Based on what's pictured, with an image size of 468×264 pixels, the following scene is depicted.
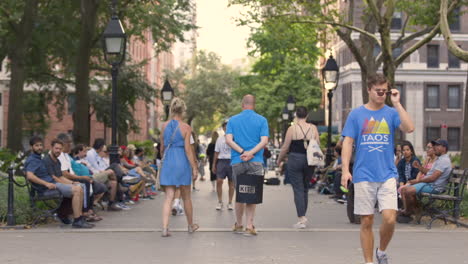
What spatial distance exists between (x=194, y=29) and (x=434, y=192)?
19.5m

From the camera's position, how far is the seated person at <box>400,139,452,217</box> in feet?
41.3

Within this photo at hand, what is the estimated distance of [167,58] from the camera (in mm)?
129125

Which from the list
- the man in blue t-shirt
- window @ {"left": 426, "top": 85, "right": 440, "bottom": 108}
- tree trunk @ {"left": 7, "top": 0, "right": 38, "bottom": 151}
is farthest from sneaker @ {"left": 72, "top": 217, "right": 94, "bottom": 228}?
window @ {"left": 426, "top": 85, "right": 440, "bottom": 108}

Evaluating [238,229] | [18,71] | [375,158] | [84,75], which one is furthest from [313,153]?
[18,71]

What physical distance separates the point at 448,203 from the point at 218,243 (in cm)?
467

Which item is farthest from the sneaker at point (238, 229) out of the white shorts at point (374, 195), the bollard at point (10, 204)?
the white shorts at point (374, 195)

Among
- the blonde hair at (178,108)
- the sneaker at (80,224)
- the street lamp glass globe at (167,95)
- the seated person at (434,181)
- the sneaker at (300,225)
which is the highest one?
the street lamp glass globe at (167,95)

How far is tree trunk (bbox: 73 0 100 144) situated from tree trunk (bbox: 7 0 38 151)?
6.39 feet

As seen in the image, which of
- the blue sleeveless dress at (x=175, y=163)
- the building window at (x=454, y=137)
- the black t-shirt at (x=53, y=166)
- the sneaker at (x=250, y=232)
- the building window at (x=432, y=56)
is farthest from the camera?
the building window at (x=432, y=56)

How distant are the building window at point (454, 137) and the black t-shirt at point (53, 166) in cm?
5724

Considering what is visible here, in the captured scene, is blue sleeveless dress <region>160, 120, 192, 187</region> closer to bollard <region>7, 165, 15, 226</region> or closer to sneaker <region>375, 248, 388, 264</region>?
bollard <region>7, 165, 15, 226</region>

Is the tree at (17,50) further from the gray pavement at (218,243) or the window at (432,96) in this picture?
the window at (432,96)

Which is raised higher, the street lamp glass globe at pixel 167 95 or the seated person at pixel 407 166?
the street lamp glass globe at pixel 167 95

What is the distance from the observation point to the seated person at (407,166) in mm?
13734
